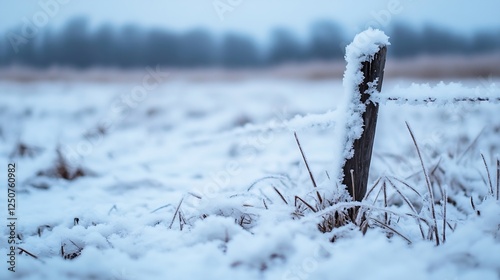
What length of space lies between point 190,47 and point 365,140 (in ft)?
70.7

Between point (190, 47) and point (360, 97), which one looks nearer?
point (360, 97)

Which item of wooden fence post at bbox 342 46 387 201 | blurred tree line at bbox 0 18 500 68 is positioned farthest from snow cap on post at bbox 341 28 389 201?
blurred tree line at bbox 0 18 500 68

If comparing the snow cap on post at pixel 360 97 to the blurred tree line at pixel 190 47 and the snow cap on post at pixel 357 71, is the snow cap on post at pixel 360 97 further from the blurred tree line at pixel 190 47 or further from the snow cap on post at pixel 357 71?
the blurred tree line at pixel 190 47

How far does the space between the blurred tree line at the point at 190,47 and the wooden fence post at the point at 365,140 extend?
1483 centimetres

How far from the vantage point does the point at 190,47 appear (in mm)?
Result: 21141

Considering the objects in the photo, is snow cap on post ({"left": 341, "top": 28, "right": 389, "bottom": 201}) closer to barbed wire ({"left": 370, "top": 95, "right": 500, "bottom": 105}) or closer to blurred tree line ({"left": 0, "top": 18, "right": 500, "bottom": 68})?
barbed wire ({"left": 370, "top": 95, "right": 500, "bottom": 105})

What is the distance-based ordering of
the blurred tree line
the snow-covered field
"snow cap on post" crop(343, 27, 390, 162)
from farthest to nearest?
the blurred tree line
"snow cap on post" crop(343, 27, 390, 162)
the snow-covered field

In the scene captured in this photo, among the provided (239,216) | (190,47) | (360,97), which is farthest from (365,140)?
(190,47)

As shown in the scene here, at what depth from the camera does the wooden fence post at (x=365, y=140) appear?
1021 mm

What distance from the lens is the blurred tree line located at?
15.7 m

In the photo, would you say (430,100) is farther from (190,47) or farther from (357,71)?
(190,47)

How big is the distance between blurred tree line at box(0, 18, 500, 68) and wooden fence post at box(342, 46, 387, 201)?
14.8 metres

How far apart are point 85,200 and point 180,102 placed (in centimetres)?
539

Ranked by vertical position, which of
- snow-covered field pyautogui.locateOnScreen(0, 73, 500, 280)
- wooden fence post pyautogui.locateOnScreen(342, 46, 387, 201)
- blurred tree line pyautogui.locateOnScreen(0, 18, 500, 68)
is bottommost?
snow-covered field pyautogui.locateOnScreen(0, 73, 500, 280)
